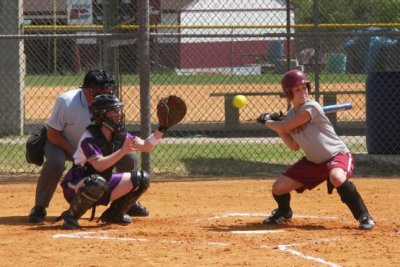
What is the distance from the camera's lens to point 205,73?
23125 millimetres

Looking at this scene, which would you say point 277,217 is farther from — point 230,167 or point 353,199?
point 230,167

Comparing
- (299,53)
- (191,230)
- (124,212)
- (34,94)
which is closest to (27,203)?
(124,212)

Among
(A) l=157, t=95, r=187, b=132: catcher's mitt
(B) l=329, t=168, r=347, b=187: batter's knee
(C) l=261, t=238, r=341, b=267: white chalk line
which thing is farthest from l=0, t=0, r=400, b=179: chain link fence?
(C) l=261, t=238, r=341, b=267: white chalk line

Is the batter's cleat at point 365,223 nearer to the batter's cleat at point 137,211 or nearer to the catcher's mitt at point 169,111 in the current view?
the catcher's mitt at point 169,111

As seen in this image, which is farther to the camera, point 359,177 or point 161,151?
point 161,151

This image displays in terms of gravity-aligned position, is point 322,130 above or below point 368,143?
above

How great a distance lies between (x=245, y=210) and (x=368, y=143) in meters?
4.10

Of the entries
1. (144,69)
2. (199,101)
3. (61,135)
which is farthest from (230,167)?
(199,101)

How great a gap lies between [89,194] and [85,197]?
0.05m

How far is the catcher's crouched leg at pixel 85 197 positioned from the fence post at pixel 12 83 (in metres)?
6.88

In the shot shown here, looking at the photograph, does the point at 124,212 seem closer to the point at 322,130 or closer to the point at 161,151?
the point at 322,130

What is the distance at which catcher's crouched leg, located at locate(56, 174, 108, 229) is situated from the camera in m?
7.05

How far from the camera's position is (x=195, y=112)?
60.0 feet

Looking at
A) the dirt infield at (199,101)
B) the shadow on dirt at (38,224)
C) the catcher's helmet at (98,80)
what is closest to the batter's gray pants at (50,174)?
the shadow on dirt at (38,224)
